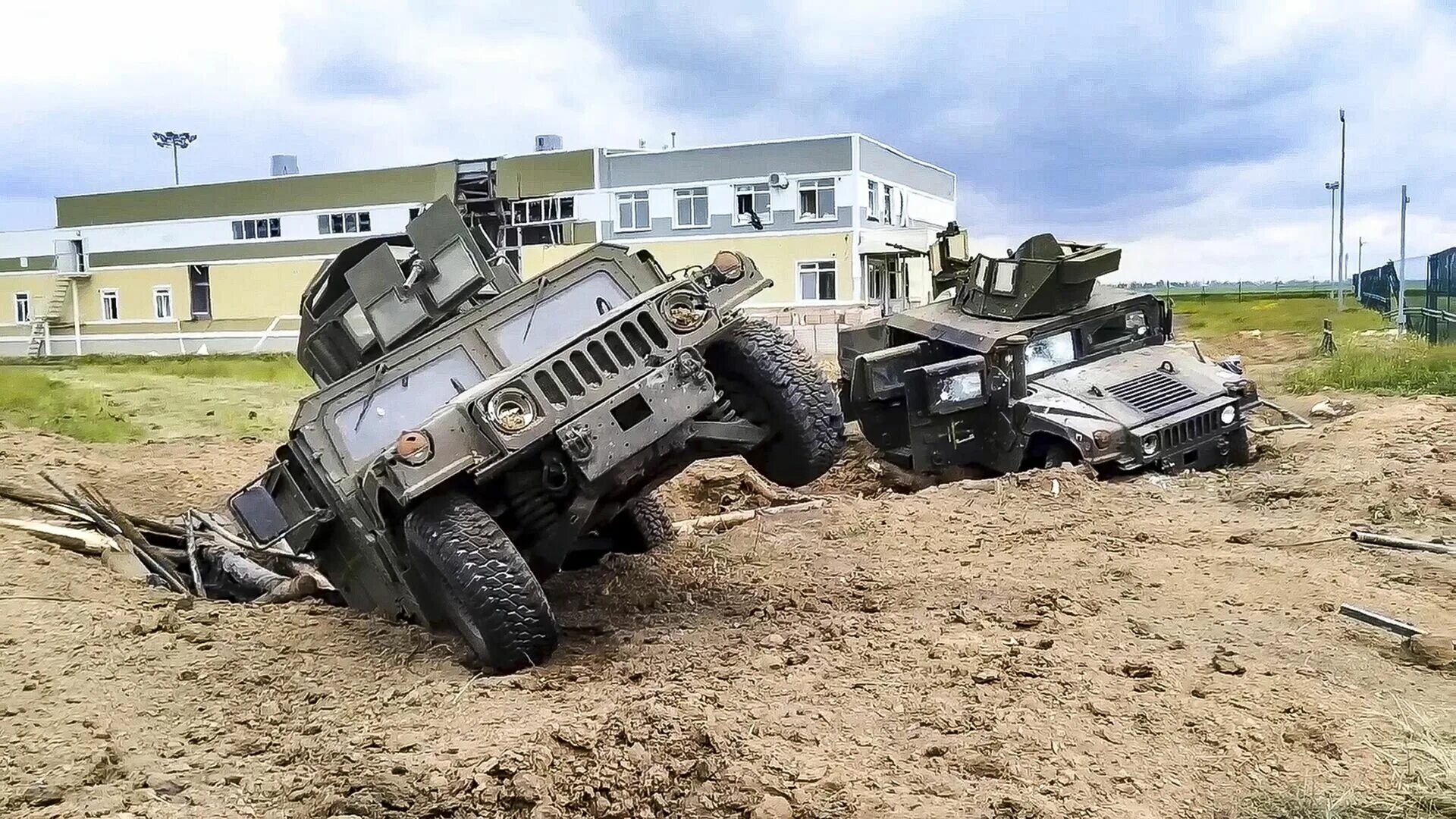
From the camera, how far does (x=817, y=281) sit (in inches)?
1175

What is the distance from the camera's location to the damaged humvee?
507 centimetres

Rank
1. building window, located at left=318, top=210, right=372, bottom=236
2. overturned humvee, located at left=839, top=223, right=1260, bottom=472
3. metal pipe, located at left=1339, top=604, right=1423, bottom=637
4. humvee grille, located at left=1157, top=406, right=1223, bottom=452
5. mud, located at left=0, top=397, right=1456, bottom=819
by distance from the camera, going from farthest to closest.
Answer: building window, located at left=318, top=210, right=372, bottom=236, overturned humvee, located at left=839, top=223, right=1260, bottom=472, humvee grille, located at left=1157, top=406, right=1223, bottom=452, metal pipe, located at left=1339, top=604, right=1423, bottom=637, mud, located at left=0, top=397, right=1456, bottom=819

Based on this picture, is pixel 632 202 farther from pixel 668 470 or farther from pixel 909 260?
pixel 668 470

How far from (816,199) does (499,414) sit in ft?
81.6

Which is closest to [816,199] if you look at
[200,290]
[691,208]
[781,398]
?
[691,208]

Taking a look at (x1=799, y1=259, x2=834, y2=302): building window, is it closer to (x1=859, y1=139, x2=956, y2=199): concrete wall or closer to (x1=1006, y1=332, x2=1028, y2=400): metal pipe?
(x1=859, y1=139, x2=956, y2=199): concrete wall

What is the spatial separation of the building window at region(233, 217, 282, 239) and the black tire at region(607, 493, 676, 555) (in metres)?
30.7

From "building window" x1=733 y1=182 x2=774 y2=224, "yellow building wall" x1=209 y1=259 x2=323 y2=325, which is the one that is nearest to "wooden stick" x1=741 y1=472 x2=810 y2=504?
"building window" x1=733 y1=182 x2=774 y2=224

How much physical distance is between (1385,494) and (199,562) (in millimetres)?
8284

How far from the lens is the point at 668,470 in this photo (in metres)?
5.91

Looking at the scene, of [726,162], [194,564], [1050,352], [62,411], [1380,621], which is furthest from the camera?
[726,162]

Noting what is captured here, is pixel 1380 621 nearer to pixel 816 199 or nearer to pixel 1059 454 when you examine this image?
pixel 1059 454

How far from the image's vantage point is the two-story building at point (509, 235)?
96.2 feet

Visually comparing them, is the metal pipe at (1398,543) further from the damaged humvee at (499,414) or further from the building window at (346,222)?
the building window at (346,222)
